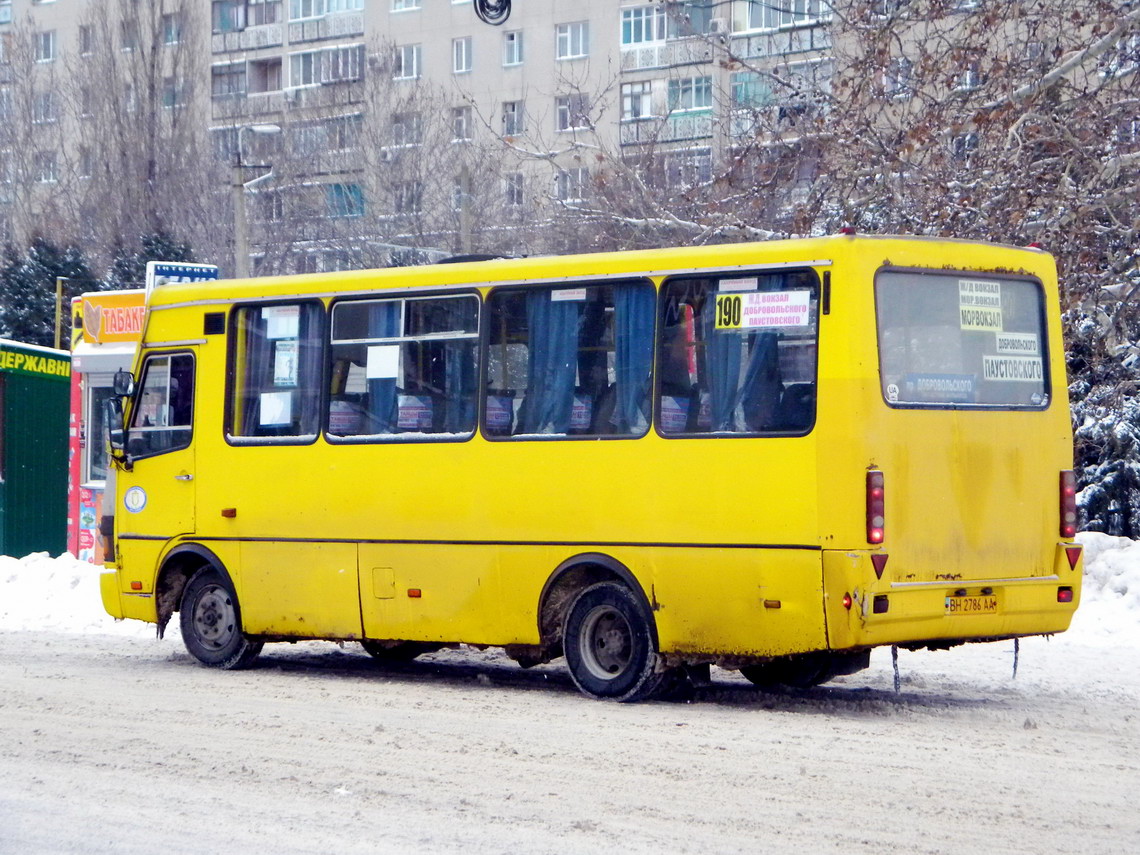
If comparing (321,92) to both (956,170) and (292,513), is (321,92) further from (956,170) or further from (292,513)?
(292,513)

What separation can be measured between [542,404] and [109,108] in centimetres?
4094

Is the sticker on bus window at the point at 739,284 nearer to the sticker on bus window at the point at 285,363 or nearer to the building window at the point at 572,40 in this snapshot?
the sticker on bus window at the point at 285,363

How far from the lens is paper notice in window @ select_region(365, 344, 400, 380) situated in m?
12.2

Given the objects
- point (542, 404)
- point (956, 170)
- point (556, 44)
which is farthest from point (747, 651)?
point (556, 44)

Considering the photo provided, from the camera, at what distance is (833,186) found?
18.9m

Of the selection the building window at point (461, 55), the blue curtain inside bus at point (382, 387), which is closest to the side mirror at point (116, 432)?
the blue curtain inside bus at point (382, 387)

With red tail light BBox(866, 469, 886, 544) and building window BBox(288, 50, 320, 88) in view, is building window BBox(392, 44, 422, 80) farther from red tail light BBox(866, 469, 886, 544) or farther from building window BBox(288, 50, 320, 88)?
red tail light BBox(866, 469, 886, 544)

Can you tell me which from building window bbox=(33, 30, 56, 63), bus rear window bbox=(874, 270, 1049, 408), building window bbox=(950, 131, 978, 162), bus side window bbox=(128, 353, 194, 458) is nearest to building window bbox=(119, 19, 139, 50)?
building window bbox=(33, 30, 56, 63)

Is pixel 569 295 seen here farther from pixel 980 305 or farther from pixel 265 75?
pixel 265 75

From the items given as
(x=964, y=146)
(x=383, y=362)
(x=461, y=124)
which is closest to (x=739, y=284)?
(x=383, y=362)

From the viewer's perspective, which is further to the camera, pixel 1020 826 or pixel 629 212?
pixel 629 212

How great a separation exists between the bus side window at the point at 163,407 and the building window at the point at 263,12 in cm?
5212

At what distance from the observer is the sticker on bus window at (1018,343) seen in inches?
425

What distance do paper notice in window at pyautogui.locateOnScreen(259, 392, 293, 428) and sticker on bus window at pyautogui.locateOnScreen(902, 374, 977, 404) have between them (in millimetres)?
4606
